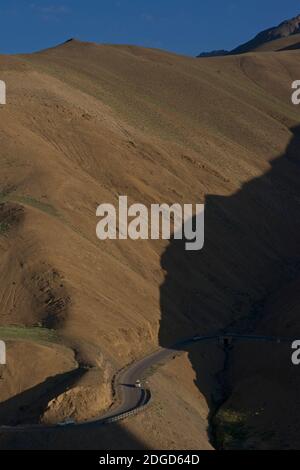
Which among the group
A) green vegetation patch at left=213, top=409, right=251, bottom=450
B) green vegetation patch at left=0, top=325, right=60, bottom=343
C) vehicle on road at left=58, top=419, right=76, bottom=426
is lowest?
green vegetation patch at left=213, top=409, right=251, bottom=450

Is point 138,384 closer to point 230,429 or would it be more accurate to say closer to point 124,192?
point 230,429

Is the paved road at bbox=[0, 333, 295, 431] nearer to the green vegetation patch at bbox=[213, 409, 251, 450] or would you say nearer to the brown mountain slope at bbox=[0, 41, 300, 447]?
the brown mountain slope at bbox=[0, 41, 300, 447]

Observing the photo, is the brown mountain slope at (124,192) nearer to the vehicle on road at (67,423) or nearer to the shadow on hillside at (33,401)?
the shadow on hillside at (33,401)

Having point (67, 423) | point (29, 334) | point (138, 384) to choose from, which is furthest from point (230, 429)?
point (29, 334)

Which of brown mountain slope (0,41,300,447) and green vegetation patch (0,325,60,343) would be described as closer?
green vegetation patch (0,325,60,343)

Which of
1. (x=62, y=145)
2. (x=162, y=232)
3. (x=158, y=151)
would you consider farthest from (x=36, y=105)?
(x=162, y=232)

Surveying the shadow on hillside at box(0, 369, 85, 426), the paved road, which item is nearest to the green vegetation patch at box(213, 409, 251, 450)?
the paved road
